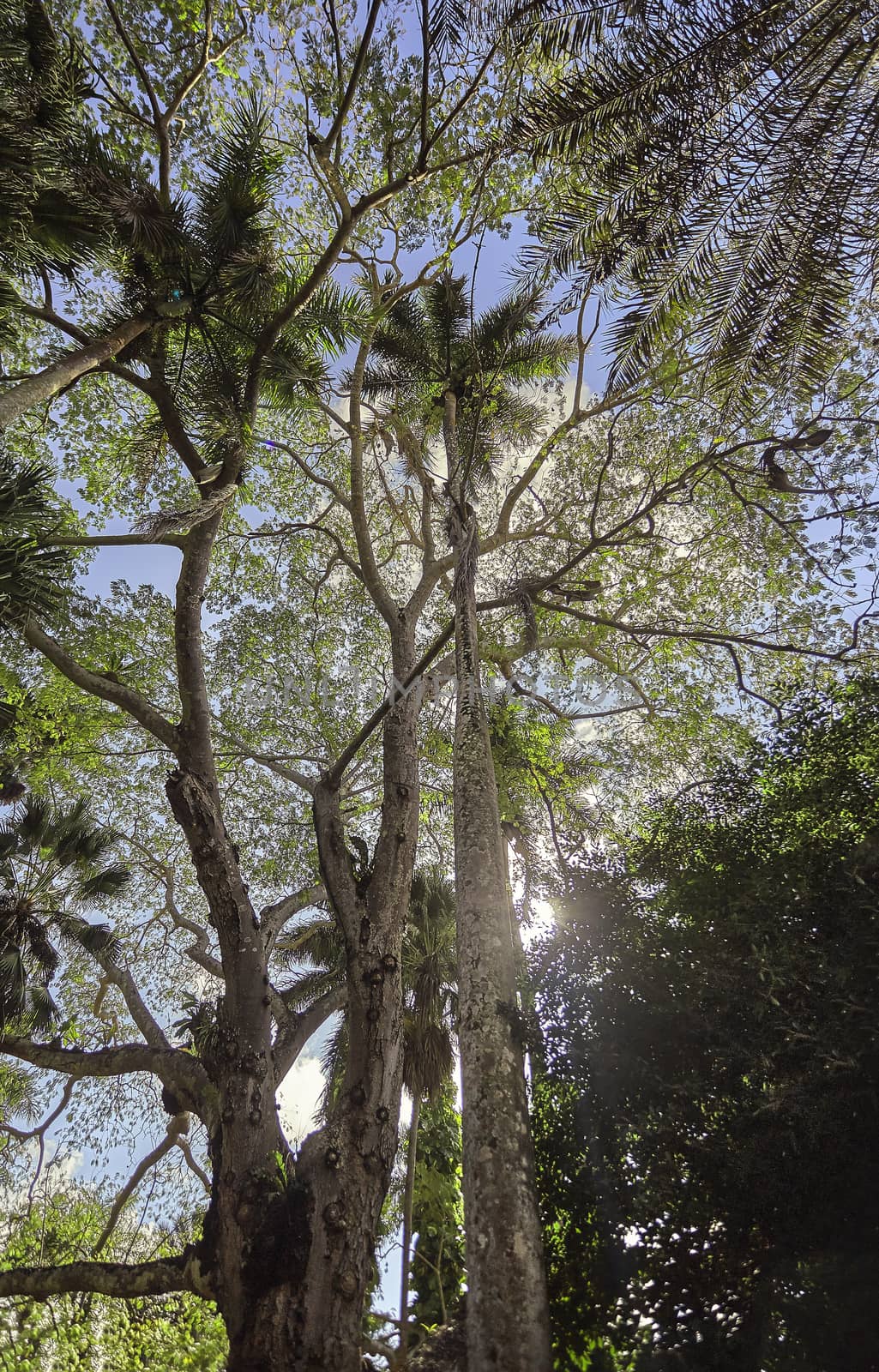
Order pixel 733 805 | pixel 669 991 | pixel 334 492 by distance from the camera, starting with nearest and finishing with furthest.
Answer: pixel 669 991 → pixel 733 805 → pixel 334 492

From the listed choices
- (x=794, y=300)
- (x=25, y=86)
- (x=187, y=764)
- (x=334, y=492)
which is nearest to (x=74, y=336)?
(x=25, y=86)

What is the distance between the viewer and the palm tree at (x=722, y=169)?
4.19m

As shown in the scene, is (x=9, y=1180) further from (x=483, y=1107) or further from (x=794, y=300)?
(x=794, y=300)

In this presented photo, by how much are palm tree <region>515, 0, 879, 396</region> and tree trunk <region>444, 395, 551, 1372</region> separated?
3.68m

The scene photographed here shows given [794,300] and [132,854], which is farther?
[132,854]

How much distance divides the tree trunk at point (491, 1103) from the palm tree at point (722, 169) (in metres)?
3.68

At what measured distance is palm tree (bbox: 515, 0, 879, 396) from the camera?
4.19m

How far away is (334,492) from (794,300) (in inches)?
234

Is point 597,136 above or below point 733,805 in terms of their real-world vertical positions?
above

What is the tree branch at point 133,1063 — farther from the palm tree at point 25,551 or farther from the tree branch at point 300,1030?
the palm tree at point 25,551

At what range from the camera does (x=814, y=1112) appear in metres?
2.97

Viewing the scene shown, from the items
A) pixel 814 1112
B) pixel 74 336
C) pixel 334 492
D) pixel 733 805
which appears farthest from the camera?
pixel 334 492

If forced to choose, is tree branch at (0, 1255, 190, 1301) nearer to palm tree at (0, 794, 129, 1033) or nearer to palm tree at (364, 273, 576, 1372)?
palm tree at (364, 273, 576, 1372)

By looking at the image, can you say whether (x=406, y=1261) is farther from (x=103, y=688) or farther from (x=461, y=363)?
(x=461, y=363)
